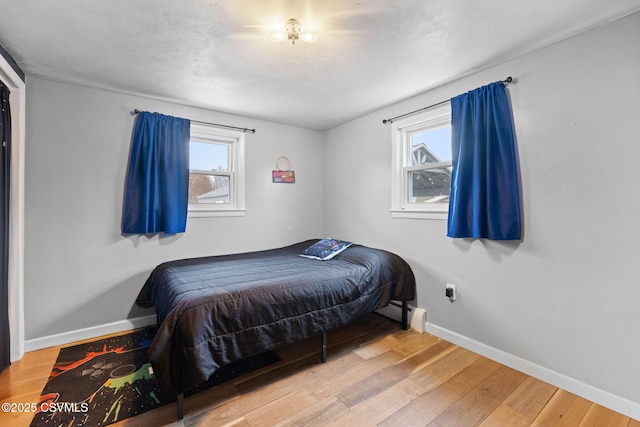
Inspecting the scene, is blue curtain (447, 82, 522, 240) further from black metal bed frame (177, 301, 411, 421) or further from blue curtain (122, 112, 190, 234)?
blue curtain (122, 112, 190, 234)

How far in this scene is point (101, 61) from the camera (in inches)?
84.1

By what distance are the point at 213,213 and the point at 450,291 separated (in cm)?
257

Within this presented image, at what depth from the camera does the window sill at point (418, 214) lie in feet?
8.55

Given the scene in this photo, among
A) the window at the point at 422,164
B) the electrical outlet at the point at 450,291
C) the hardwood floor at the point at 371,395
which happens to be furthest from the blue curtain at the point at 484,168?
the hardwood floor at the point at 371,395

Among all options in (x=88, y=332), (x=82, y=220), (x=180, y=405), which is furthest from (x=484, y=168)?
(x=88, y=332)

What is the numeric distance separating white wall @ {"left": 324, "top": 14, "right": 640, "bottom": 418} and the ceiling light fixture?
1.46m

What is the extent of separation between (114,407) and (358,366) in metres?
1.61

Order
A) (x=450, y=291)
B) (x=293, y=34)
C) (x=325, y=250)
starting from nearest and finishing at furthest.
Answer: (x=293, y=34)
(x=450, y=291)
(x=325, y=250)

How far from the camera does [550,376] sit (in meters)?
1.94

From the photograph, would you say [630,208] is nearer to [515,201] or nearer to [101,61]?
[515,201]

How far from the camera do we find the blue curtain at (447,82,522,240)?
6.89 feet

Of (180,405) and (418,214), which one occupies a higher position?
(418,214)

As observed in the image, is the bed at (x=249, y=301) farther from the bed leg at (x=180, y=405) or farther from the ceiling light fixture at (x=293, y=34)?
the ceiling light fixture at (x=293, y=34)

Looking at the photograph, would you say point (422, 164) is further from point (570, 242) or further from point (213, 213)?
point (213, 213)
